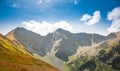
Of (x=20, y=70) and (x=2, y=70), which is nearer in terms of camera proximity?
(x=2, y=70)

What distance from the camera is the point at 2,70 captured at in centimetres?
2431

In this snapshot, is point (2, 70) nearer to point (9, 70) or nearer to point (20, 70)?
point (9, 70)

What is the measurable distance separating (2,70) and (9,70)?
0.99 meters

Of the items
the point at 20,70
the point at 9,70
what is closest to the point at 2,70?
the point at 9,70

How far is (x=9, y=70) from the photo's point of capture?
2498cm

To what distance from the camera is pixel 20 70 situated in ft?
85.7

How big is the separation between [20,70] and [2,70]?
2.67 meters

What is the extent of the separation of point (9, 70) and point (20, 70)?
1.68 meters
